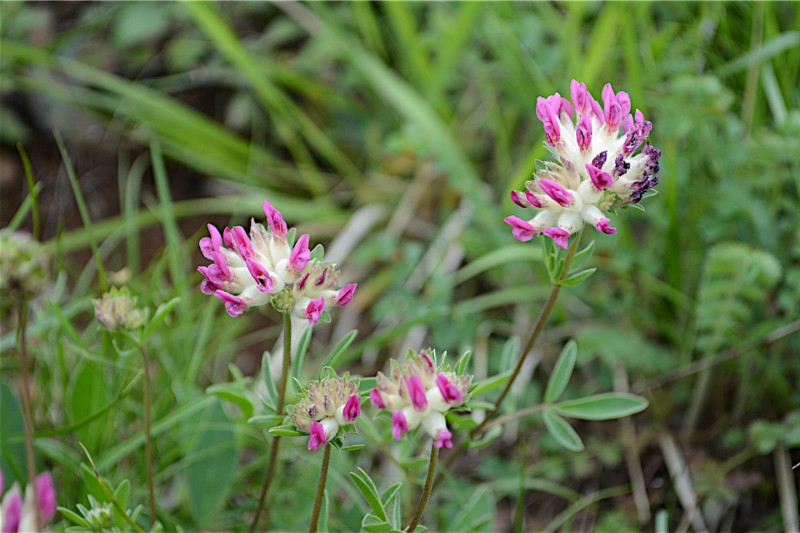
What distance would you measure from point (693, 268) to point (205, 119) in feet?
4.92

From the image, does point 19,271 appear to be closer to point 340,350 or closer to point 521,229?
point 340,350

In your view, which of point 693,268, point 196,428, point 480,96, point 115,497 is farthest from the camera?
point 480,96

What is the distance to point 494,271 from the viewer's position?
1775mm

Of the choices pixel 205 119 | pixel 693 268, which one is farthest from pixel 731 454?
pixel 205 119

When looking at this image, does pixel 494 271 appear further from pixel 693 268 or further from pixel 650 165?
pixel 650 165

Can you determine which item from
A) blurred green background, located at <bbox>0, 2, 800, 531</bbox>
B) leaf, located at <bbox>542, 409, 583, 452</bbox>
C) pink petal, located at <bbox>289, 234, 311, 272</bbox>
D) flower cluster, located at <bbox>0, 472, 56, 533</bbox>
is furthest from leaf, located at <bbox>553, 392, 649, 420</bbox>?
flower cluster, located at <bbox>0, 472, 56, 533</bbox>

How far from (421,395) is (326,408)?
0.09m

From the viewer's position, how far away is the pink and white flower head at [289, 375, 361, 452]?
786mm

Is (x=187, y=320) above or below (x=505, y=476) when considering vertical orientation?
above

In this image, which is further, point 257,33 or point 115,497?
point 257,33

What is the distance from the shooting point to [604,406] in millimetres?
1090

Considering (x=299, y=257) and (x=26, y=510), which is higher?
(x=299, y=257)

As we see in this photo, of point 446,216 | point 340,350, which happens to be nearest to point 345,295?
point 340,350

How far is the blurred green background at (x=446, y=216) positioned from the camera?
1415mm
